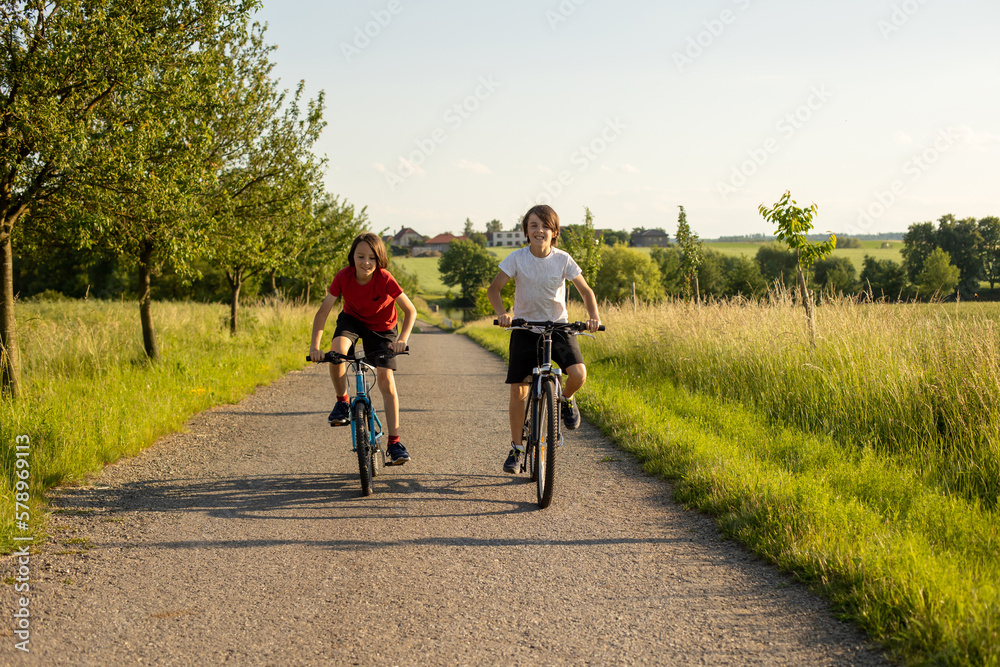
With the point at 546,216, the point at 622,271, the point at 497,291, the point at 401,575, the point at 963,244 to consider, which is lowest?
the point at 401,575

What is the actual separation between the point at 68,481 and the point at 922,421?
6.93 metres

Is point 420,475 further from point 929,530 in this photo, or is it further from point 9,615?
point 929,530

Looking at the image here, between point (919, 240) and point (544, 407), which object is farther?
point (919, 240)

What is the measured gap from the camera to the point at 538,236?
5.19m

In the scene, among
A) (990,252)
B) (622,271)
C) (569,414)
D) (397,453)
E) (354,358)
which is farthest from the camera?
(622,271)

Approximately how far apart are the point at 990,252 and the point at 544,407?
75.0 ft

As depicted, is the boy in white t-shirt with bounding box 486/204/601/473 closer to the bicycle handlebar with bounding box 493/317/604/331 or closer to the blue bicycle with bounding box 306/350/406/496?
the bicycle handlebar with bounding box 493/317/604/331

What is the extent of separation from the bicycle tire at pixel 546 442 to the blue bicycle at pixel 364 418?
1.25 m

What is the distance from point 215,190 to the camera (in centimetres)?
1231

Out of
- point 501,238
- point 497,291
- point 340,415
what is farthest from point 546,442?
point 501,238

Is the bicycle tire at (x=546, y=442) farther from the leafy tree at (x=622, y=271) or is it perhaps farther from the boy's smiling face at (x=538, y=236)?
the leafy tree at (x=622, y=271)

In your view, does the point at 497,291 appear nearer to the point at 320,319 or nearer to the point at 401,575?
the point at 320,319

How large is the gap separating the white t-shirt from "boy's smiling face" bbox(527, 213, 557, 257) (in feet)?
0.18

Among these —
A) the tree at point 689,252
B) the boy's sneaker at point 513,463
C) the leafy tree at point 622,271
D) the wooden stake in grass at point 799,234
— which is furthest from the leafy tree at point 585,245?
the leafy tree at point 622,271
